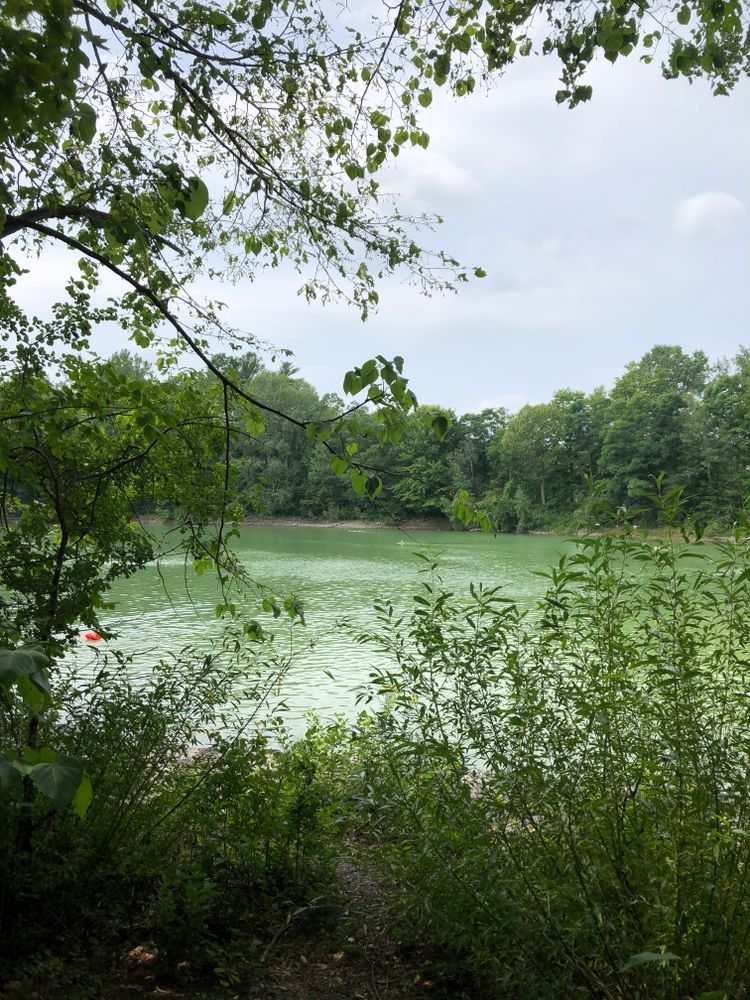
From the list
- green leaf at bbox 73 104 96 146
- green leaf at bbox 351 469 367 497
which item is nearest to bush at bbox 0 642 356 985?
green leaf at bbox 351 469 367 497

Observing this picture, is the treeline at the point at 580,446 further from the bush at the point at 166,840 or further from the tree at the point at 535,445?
the bush at the point at 166,840

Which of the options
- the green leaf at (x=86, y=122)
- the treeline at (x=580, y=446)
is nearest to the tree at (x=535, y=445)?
the treeline at (x=580, y=446)

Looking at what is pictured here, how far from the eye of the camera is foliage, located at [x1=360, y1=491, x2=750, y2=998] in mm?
2406

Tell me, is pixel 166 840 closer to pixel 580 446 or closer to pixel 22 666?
pixel 22 666

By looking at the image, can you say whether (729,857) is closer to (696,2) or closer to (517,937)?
(517,937)

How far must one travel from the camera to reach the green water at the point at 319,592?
9.63 meters

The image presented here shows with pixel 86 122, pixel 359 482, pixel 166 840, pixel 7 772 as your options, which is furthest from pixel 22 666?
pixel 166 840

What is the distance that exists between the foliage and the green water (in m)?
0.49

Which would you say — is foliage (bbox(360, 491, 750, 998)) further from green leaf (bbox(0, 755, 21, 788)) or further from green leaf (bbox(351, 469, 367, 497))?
green leaf (bbox(0, 755, 21, 788))

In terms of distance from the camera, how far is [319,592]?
19.4 metres

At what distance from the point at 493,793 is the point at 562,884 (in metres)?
0.44

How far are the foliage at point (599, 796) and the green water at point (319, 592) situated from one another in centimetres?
49

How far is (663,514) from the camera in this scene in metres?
2.73

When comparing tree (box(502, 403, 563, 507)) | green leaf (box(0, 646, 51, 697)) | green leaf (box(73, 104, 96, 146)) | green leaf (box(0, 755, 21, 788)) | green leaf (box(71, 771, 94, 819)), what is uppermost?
tree (box(502, 403, 563, 507))
